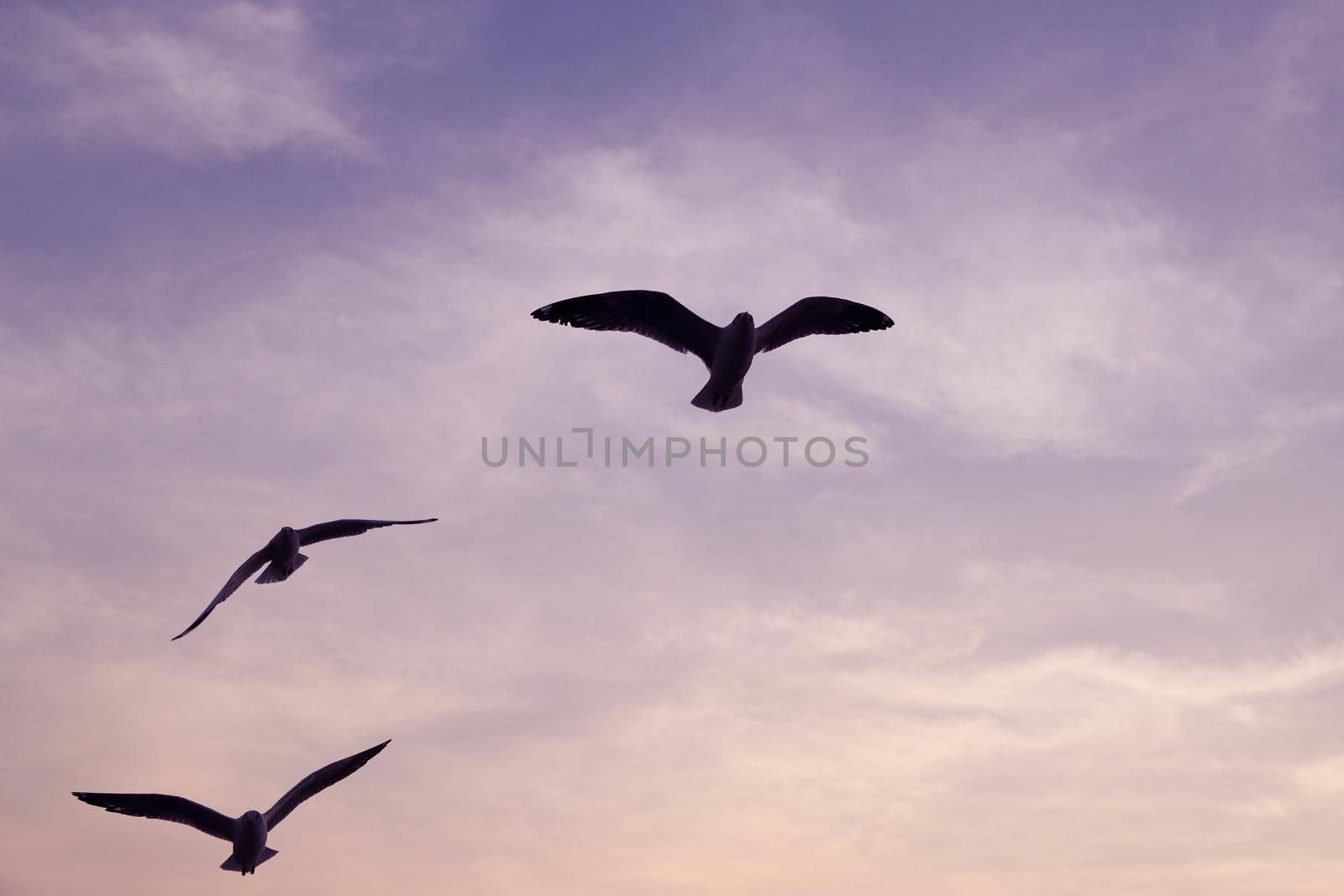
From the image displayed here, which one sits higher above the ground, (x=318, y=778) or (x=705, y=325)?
(x=705, y=325)

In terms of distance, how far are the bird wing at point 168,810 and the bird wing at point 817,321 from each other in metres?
12.9

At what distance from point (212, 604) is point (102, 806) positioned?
3964mm

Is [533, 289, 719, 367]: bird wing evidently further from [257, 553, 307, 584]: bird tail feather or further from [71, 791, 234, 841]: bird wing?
[71, 791, 234, 841]: bird wing

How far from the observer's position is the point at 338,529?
30.6 meters

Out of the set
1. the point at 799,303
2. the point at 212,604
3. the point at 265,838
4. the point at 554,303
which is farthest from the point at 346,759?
the point at 799,303

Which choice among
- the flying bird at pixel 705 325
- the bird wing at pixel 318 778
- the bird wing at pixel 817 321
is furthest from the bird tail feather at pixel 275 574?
the bird wing at pixel 817 321

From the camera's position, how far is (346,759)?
27125 mm

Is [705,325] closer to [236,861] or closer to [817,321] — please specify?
[817,321]

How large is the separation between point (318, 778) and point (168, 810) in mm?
2693

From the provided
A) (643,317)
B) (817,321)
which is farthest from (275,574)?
(817,321)

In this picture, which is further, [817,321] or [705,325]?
[817,321]

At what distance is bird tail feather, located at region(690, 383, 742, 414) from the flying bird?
15 millimetres

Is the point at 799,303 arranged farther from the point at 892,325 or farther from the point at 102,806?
the point at 102,806

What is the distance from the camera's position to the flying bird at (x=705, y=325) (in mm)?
26453
